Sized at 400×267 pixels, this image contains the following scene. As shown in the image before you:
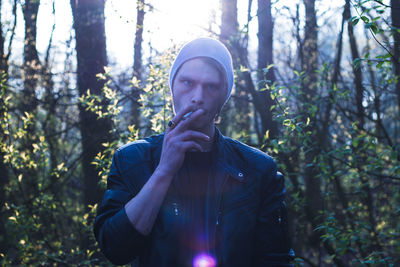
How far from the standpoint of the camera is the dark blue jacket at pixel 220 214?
6.29 ft

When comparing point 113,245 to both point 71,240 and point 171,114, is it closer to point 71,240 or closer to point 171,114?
point 171,114

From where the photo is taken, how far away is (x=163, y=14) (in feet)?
17.3

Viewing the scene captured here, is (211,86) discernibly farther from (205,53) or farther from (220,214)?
(220,214)

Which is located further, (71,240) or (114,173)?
(71,240)

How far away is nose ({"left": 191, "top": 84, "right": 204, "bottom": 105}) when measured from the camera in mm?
2203

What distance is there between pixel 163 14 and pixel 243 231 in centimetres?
397

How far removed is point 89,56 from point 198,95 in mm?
4158

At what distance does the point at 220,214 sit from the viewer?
6.95 feet

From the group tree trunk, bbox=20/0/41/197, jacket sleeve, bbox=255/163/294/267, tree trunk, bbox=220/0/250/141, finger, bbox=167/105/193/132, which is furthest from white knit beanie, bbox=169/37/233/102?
tree trunk, bbox=20/0/41/197

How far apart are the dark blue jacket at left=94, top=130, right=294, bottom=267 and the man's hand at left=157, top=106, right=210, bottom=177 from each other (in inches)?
10.3

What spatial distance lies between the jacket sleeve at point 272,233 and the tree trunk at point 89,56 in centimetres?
394

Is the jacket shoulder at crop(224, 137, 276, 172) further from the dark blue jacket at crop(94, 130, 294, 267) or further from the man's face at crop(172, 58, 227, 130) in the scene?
the man's face at crop(172, 58, 227, 130)

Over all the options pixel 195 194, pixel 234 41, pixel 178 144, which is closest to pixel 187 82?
pixel 178 144

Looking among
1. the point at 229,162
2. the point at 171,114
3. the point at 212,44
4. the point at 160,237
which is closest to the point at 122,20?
the point at 171,114
